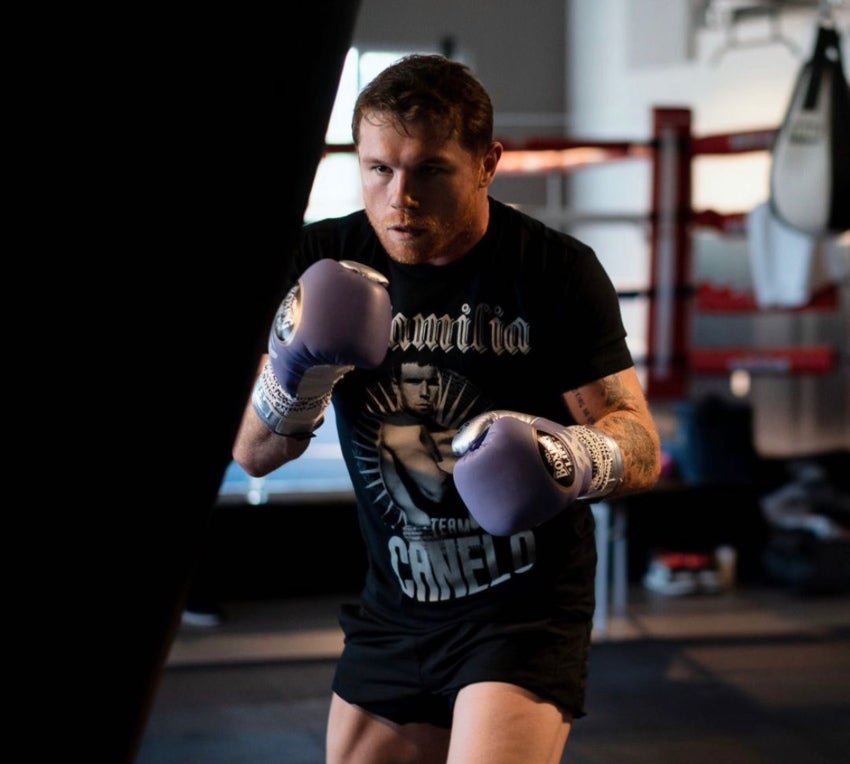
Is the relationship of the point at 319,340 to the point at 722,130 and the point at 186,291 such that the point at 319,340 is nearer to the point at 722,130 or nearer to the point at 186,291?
the point at 186,291

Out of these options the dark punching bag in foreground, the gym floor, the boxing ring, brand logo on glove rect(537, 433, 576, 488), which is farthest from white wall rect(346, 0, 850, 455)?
the dark punching bag in foreground

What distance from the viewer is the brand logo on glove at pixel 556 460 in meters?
1.37

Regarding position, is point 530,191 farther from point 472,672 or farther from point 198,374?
point 198,374

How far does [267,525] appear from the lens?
184 inches

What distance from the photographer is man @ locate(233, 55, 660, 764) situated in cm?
147

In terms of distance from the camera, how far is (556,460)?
1383 mm

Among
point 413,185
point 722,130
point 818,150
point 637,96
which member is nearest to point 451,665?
point 413,185

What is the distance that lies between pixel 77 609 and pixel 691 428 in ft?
15.1

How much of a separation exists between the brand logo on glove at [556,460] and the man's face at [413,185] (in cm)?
27

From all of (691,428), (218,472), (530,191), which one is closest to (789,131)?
(691,428)

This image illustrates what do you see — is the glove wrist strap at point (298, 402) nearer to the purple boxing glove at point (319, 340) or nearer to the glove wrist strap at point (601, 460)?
the purple boxing glove at point (319, 340)

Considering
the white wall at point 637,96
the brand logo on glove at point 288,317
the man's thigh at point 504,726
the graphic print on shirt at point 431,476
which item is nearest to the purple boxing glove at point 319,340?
the brand logo on glove at point 288,317

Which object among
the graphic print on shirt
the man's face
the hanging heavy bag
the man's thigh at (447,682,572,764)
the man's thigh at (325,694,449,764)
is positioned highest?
the hanging heavy bag

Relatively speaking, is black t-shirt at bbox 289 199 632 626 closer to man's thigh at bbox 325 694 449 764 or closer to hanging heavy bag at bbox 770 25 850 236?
man's thigh at bbox 325 694 449 764
